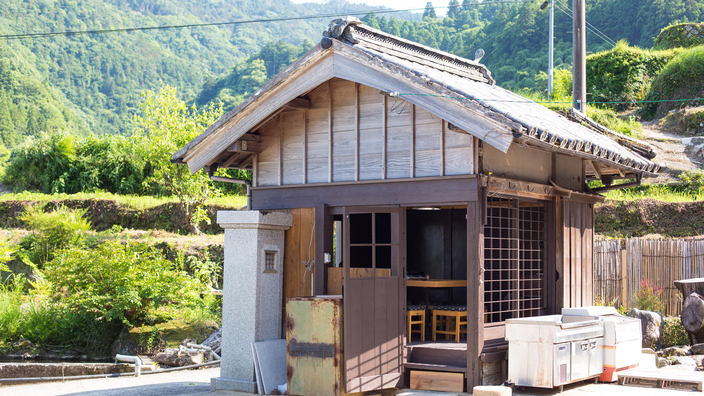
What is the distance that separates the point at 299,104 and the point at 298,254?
210 centimetres

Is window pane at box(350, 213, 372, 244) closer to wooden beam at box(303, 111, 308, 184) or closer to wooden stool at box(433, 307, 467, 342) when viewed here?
wooden beam at box(303, 111, 308, 184)

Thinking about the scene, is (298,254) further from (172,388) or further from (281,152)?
(172,388)

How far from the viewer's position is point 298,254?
8805 millimetres

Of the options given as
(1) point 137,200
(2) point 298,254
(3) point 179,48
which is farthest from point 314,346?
(3) point 179,48

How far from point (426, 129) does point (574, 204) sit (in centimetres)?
309

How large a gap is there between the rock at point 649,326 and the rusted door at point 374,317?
5392 millimetres

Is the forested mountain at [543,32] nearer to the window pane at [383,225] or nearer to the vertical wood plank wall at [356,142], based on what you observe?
the window pane at [383,225]

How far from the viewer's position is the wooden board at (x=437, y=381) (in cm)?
738

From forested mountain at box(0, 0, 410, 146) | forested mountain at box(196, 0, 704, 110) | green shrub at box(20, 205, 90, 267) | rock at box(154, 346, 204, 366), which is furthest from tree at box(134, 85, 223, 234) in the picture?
forested mountain at box(0, 0, 410, 146)

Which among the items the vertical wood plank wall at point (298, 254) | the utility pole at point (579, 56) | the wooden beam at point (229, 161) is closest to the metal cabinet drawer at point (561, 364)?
the vertical wood plank wall at point (298, 254)

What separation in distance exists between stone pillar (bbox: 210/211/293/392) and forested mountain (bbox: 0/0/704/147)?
21.4 meters

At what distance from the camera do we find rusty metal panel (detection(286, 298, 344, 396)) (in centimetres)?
741

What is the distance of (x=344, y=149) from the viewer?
27.8ft

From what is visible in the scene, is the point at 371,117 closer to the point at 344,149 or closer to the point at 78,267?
the point at 344,149
